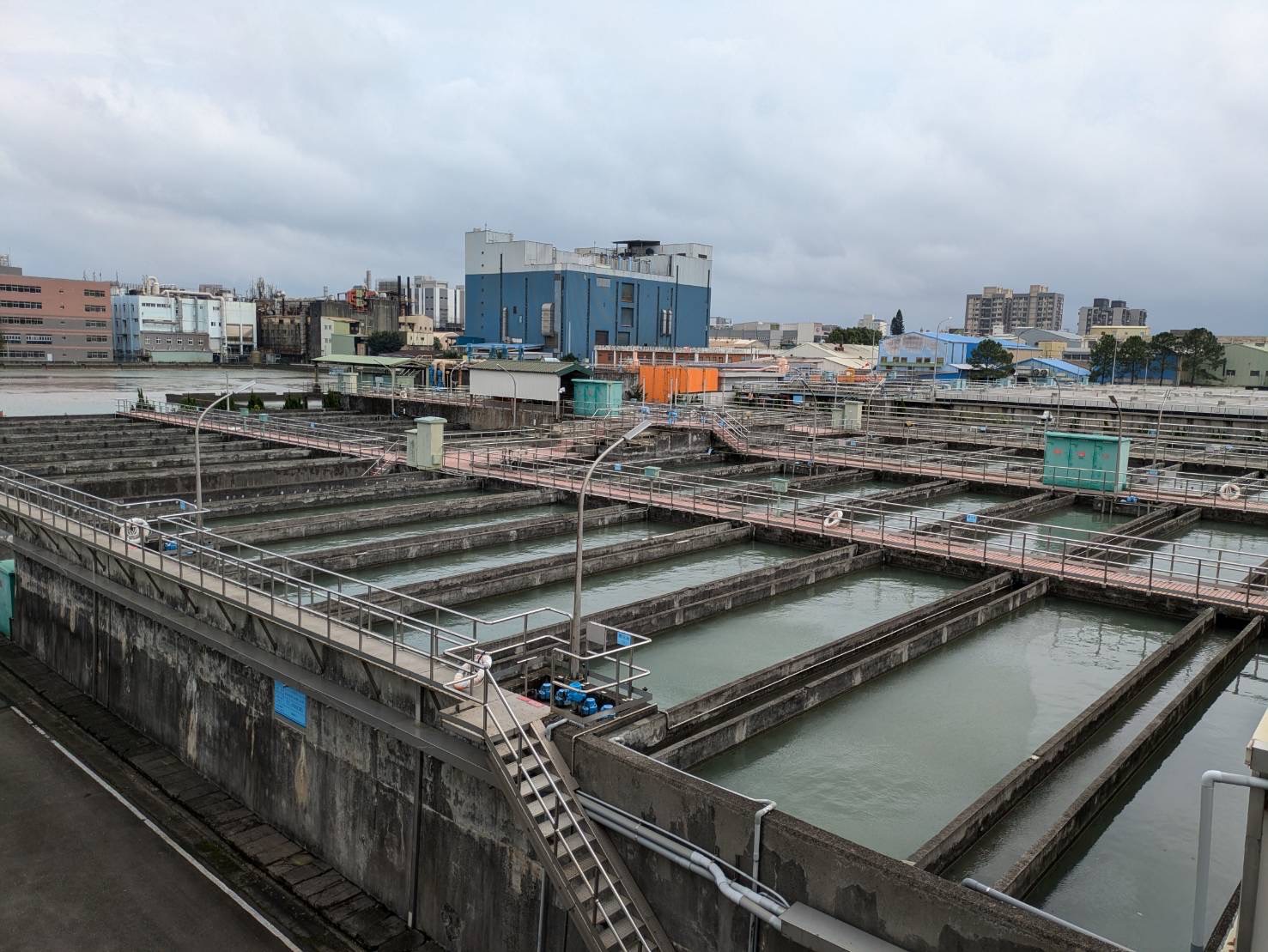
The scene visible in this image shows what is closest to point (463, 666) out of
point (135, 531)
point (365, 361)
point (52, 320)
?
point (135, 531)

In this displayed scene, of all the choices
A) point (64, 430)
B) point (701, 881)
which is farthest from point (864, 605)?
point (64, 430)

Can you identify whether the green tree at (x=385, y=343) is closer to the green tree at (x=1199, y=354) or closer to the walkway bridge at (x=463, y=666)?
the green tree at (x=1199, y=354)

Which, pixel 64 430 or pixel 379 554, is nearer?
pixel 379 554

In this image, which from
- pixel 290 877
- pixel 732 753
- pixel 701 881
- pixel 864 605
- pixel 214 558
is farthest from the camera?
pixel 864 605

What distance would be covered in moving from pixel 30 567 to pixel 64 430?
27.0 meters

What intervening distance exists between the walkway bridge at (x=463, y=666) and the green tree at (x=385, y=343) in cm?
12632

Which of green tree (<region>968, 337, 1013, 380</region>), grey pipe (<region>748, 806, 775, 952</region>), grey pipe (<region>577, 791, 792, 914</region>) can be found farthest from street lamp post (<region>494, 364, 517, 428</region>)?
green tree (<region>968, 337, 1013, 380</region>)

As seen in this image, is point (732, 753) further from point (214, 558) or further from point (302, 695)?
point (214, 558)

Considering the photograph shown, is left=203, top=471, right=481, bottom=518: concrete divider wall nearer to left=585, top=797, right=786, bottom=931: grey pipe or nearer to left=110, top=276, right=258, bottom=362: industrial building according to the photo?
left=585, top=797, right=786, bottom=931: grey pipe

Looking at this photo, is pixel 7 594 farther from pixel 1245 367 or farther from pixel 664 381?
pixel 1245 367

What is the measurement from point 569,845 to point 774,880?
2499mm

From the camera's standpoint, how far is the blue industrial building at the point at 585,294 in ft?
325

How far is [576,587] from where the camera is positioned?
1219 centimetres

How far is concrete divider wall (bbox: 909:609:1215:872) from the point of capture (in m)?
9.80
